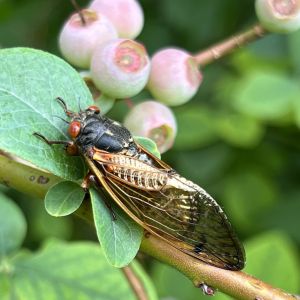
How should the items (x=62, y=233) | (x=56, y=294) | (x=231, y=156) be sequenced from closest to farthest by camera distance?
(x=56, y=294), (x=62, y=233), (x=231, y=156)

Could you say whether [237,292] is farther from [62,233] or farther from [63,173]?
[62,233]

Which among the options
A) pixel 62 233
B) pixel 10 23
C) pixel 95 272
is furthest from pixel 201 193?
pixel 10 23

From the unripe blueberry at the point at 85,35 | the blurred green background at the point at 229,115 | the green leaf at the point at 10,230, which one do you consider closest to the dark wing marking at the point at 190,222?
the unripe blueberry at the point at 85,35

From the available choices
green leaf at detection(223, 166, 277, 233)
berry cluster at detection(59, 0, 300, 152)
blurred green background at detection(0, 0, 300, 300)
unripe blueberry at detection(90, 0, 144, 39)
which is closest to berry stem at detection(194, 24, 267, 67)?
berry cluster at detection(59, 0, 300, 152)

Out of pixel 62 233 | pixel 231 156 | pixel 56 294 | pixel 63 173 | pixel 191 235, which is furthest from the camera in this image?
pixel 231 156

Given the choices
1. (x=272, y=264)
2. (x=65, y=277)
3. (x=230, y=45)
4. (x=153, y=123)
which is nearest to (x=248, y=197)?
(x=272, y=264)

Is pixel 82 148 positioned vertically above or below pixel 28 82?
below

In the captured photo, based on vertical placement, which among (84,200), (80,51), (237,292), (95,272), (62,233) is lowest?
(62,233)
